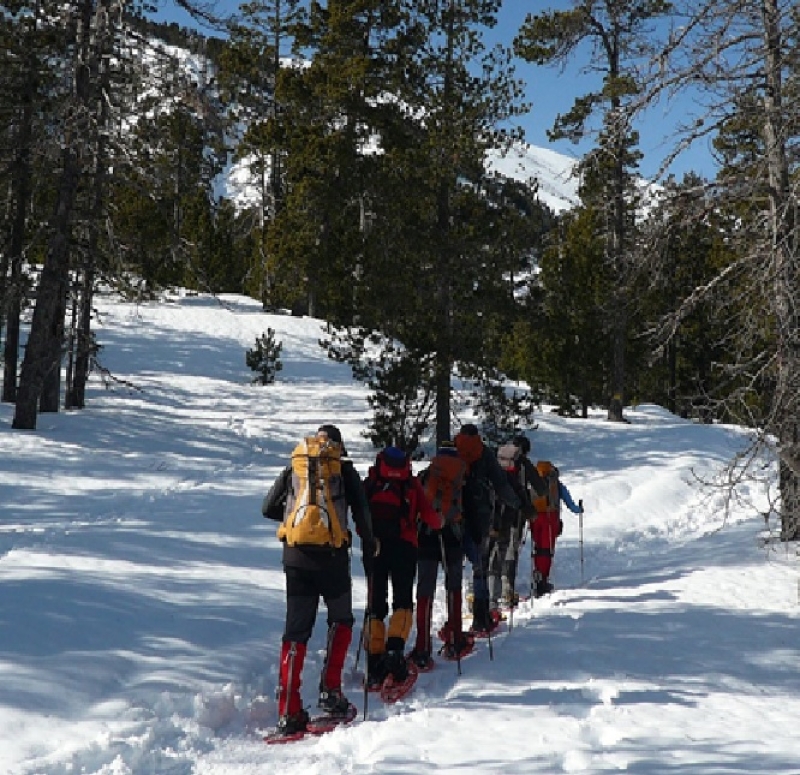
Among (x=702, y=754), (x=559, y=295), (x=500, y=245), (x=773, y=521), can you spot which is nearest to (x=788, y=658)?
(x=702, y=754)

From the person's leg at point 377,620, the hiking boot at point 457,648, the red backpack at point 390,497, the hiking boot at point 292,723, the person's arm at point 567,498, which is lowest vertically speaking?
the hiking boot at point 292,723

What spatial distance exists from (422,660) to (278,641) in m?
1.31

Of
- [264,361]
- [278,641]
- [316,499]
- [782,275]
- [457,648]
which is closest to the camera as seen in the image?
[316,499]

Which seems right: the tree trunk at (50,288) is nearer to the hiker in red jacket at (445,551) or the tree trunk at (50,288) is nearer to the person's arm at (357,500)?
the hiker in red jacket at (445,551)

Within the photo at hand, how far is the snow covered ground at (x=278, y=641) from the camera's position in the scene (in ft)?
16.5

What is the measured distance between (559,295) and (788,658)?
64.3ft

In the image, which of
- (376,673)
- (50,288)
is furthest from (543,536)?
(50,288)

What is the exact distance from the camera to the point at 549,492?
10.1 m

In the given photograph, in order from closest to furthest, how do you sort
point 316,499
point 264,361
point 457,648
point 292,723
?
1. point 292,723
2. point 316,499
3. point 457,648
4. point 264,361

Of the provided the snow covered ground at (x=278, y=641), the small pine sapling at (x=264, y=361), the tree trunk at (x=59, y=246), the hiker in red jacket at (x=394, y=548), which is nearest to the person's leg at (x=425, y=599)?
the snow covered ground at (x=278, y=641)

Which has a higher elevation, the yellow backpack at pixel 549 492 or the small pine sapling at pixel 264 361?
the small pine sapling at pixel 264 361

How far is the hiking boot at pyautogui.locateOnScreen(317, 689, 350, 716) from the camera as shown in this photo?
19.0ft

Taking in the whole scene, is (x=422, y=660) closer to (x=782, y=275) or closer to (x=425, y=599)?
(x=425, y=599)

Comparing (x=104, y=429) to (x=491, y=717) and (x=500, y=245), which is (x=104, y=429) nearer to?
(x=500, y=245)
